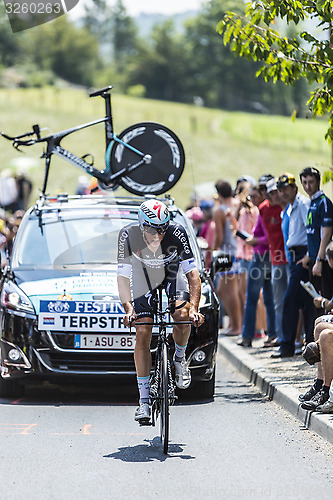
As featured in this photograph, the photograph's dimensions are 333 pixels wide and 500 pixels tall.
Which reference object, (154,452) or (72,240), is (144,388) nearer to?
(154,452)

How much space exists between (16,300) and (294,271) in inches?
145

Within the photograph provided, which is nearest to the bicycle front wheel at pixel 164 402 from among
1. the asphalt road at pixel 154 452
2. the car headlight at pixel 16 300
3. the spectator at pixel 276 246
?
the asphalt road at pixel 154 452

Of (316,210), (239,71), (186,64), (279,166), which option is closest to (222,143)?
(279,166)

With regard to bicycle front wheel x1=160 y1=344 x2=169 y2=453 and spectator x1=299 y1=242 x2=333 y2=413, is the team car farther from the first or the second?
bicycle front wheel x1=160 y1=344 x2=169 y2=453

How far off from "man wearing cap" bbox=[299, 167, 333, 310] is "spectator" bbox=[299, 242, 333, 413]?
1.90 metres

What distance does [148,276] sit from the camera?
782 centimetres

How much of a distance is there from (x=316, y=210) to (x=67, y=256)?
9.08ft

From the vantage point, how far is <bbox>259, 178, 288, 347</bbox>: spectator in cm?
1258

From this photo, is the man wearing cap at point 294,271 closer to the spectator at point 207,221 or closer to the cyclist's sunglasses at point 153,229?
the cyclist's sunglasses at point 153,229

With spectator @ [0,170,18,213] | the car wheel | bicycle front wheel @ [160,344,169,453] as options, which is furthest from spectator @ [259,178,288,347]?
spectator @ [0,170,18,213]

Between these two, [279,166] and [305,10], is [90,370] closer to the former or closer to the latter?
[305,10]

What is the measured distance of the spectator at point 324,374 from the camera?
802 centimetres

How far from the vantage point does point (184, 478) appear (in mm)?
6391

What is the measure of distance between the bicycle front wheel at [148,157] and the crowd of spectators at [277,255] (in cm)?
98
